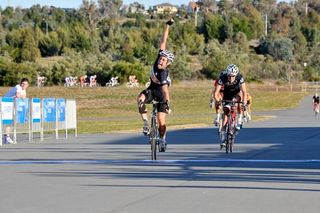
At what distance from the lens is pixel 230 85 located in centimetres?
1902

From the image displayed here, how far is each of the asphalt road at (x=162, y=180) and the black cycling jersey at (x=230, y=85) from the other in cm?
126

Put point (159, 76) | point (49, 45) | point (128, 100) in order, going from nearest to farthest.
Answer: point (159, 76), point (128, 100), point (49, 45)

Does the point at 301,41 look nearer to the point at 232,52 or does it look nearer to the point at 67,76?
the point at 232,52

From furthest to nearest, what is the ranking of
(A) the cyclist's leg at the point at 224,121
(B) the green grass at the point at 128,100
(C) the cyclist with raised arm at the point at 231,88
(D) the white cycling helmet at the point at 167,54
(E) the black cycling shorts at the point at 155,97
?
(B) the green grass at the point at 128,100 < (A) the cyclist's leg at the point at 224,121 < (C) the cyclist with raised arm at the point at 231,88 < (E) the black cycling shorts at the point at 155,97 < (D) the white cycling helmet at the point at 167,54

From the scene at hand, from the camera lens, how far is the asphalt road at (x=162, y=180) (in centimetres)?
1059

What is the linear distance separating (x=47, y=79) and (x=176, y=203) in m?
88.6

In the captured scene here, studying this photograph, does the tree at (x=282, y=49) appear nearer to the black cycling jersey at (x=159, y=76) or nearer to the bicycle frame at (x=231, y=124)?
the bicycle frame at (x=231, y=124)

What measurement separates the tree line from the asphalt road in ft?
237

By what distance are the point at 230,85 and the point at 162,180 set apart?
6.24 metres

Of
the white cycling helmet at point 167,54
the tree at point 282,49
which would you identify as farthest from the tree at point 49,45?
the white cycling helmet at point 167,54

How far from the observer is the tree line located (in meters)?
99.9

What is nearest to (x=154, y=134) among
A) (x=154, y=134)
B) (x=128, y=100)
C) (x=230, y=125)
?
(x=154, y=134)

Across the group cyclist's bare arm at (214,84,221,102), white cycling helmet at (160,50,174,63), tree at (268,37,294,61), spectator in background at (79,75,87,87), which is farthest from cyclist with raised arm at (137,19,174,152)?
tree at (268,37,294,61)

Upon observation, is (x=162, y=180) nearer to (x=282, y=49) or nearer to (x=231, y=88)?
(x=231, y=88)
